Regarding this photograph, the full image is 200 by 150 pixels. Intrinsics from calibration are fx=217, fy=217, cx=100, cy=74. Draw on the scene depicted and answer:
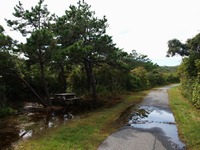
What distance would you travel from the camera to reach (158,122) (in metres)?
10.7

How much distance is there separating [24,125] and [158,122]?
6.54 m

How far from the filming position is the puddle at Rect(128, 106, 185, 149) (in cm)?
801

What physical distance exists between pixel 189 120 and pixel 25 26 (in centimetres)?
1164

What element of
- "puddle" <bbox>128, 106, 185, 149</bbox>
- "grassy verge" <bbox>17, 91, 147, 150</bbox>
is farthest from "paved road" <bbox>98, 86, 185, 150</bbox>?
"grassy verge" <bbox>17, 91, 147, 150</bbox>

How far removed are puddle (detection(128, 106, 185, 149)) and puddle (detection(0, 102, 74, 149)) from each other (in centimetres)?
375

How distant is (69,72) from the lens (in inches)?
872

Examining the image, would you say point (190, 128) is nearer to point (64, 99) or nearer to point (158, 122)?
point (158, 122)

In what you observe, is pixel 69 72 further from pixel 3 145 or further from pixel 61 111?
pixel 3 145

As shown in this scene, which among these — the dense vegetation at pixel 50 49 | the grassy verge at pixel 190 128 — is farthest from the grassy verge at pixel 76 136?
the dense vegetation at pixel 50 49

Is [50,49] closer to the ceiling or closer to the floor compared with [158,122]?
closer to the ceiling

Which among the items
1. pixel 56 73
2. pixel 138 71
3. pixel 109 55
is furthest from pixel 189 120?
pixel 138 71

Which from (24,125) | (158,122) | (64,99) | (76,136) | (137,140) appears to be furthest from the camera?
(64,99)

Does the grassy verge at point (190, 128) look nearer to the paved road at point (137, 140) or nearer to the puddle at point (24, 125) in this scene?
the paved road at point (137, 140)

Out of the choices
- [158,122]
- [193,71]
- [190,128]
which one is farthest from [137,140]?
[193,71]
